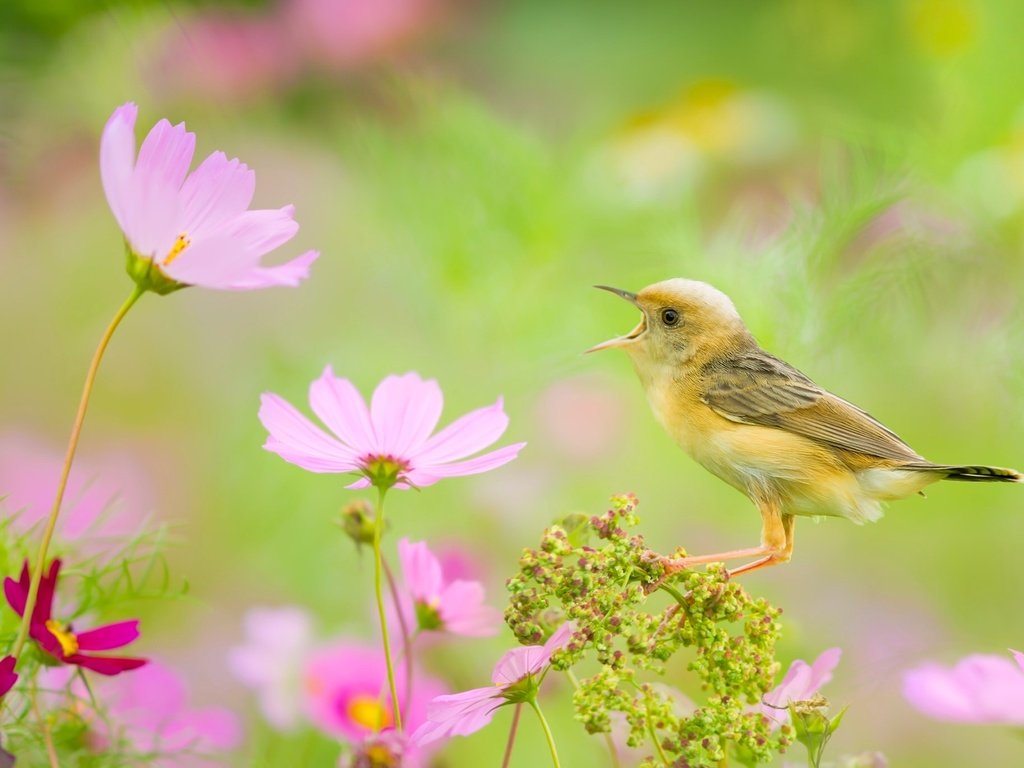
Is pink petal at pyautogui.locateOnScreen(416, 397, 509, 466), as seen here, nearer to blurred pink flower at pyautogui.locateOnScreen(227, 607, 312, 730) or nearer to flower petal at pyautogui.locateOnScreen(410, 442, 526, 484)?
flower petal at pyautogui.locateOnScreen(410, 442, 526, 484)

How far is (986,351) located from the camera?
77 centimetres

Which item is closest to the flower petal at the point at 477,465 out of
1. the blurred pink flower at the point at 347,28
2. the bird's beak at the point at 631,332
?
the bird's beak at the point at 631,332

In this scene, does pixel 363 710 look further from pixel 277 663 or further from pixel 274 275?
pixel 274 275

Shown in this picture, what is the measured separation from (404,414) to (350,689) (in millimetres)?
263

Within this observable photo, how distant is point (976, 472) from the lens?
1.06ft

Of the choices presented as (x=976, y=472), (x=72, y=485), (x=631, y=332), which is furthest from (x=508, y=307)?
(x=976, y=472)

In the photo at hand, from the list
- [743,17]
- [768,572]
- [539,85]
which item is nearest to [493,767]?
[768,572]

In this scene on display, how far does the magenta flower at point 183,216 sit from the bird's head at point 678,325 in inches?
5.8

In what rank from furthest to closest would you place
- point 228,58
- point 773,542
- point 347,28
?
1. point 347,28
2. point 228,58
3. point 773,542

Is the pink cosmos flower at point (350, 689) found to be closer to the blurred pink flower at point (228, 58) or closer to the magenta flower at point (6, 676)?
the magenta flower at point (6, 676)

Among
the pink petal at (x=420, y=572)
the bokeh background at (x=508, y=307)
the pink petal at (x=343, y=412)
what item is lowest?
the pink petal at (x=420, y=572)

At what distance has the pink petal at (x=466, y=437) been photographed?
0.95 feet

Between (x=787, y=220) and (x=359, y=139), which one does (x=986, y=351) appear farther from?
(x=359, y=139)

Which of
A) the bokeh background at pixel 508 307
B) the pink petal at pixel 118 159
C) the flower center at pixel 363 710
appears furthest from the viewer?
the bokeh background at pixel 508 307
